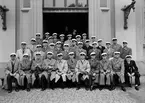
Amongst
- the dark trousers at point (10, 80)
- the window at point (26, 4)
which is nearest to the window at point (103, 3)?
the window at point (26, 4)

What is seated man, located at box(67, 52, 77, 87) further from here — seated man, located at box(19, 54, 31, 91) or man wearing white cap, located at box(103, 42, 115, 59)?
seated man, located at box(19, 54, 31, 91)

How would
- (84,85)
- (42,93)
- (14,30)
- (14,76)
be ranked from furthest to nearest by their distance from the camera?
(14,30)
(84,85)
(14,76)
(42,93)

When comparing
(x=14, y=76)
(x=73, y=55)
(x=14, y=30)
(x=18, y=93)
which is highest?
(x=14, y=30)

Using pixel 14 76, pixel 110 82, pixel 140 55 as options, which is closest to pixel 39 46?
pixel 14 76

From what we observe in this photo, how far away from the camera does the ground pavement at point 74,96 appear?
6.99m

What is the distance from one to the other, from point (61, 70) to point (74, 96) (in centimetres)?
166

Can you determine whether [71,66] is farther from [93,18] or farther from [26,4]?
[26,4]

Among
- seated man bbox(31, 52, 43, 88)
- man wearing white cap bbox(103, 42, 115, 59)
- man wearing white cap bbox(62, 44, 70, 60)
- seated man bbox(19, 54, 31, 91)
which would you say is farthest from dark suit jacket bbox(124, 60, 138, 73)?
seated man bbox(19, 54, 31, 91)

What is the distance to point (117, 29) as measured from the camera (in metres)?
11.6

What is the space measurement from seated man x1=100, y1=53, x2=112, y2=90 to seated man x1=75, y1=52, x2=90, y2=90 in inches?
21.6

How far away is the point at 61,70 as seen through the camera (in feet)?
29.0

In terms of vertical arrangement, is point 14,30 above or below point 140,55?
above

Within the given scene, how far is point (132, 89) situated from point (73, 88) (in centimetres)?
230

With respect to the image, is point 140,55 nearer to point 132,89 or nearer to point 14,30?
point 132,89
